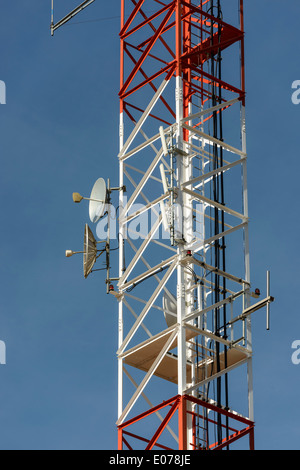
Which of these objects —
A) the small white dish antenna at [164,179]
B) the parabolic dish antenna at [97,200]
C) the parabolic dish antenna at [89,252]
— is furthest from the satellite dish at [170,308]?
the small white dish antenna at [164,179]

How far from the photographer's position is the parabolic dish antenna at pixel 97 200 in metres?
60.6

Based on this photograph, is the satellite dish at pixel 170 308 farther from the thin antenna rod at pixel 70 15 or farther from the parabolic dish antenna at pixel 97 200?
the thin antenna rod at pixel 70 15

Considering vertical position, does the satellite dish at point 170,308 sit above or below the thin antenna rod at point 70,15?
below

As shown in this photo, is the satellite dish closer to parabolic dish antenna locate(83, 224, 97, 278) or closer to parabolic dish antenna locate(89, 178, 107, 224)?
parabolic dish antenna locate(83, 224, 97, 278)

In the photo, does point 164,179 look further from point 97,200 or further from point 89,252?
point 89,252

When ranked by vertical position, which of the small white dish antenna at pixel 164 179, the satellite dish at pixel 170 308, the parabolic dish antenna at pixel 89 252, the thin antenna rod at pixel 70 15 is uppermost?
the thin antenna rod at pixel 70 15

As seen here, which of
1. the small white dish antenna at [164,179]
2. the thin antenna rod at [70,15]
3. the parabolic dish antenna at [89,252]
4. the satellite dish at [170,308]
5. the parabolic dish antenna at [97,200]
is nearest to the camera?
the small white dish antenna at [164,179]

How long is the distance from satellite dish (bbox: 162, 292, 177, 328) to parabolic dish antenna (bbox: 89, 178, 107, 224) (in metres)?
4.62

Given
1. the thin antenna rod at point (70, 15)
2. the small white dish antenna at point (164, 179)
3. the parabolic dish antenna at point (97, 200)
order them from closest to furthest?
the small white dish antenna at point (164, 179)
the parabolic dish antenna at point (97, 200)
the thin antenna rod at point (70, 15)

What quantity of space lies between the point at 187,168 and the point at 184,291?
27.2 ft

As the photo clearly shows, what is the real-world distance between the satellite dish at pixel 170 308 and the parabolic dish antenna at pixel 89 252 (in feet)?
11.5

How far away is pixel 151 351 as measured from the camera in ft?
188

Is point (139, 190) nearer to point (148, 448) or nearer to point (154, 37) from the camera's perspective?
point (154, 37)

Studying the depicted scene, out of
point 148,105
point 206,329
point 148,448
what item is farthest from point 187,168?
point 148,448
